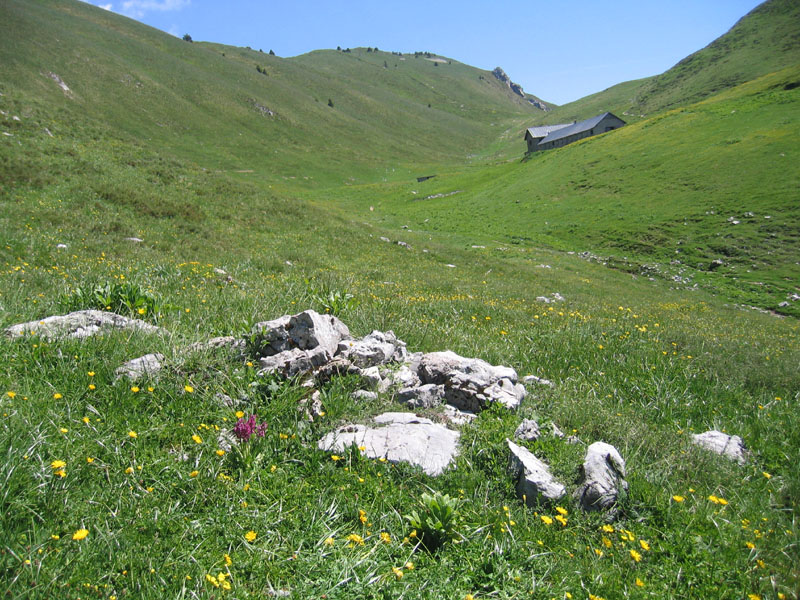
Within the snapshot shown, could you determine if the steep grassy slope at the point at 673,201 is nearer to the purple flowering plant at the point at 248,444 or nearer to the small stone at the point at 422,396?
the small stone at the point at 422,396

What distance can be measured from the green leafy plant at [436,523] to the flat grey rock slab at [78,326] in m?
4.58

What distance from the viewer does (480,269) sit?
24938mm

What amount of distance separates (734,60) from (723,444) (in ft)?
453

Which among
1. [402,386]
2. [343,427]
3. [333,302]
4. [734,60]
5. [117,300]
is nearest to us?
[343,427]

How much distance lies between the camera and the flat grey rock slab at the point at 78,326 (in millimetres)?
5254

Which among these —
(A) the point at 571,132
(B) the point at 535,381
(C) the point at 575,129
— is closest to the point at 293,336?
(B) the point at 535,381

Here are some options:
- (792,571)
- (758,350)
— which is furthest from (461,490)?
(758,350)

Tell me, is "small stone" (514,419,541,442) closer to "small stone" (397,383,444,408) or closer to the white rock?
the white rock

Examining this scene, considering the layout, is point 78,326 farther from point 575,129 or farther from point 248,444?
point 575,129

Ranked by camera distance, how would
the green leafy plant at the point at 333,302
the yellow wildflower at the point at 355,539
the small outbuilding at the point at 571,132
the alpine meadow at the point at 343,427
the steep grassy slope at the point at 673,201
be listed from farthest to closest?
the small outbuilding at the point at 571,132 → the steep grassy slope at the point at 673,201 → the green leafy plant at the point at 333,302 → the yellow wildflower at the point at 355,539 → the alpine meadow at the point at 343,427

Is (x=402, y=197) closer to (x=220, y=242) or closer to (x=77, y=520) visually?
(x=220, y=242)

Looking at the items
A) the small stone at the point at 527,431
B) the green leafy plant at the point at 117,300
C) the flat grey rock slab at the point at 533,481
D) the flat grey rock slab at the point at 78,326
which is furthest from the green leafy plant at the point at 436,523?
the green leafy plant at the point at 117,300

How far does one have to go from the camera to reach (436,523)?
343 centimetres

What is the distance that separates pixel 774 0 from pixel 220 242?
572 ft
